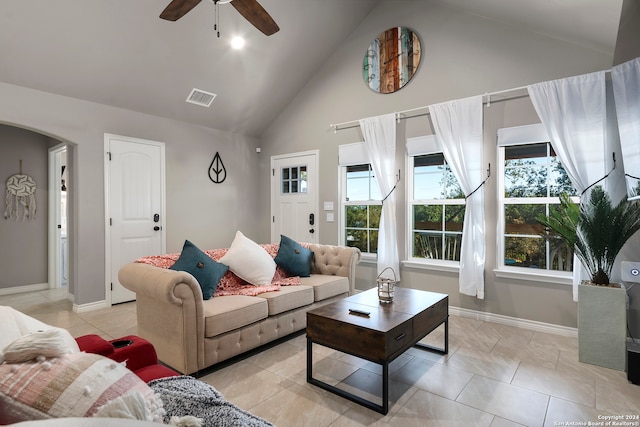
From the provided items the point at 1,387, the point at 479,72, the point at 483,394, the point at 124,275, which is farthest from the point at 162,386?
the point at 479,72

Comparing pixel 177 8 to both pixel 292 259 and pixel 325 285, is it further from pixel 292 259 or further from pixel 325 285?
pixel 325 285

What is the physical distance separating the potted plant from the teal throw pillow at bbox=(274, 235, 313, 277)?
251 cm

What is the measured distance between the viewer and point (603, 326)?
2715 mm

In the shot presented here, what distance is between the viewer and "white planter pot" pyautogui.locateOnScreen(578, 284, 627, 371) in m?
2.65

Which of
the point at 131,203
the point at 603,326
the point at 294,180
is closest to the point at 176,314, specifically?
the point at 131,203

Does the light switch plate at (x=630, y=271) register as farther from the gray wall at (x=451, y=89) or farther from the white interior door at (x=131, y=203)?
the white interior door at (x=131, y=203)

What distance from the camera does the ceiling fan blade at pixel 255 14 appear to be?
99.7 inches

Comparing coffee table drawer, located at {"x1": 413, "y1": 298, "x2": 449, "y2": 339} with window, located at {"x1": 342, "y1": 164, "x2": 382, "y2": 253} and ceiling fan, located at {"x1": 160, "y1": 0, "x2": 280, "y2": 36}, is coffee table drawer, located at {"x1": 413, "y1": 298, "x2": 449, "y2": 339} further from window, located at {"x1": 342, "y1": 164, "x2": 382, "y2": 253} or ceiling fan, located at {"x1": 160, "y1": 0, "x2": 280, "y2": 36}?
ceiling fan, located at {"x1": 160, "y1": 0, "x2": 280, "y2": 36}

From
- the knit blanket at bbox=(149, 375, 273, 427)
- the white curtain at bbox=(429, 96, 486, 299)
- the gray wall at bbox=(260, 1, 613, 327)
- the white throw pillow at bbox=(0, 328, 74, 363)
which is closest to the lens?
the white throw pillow at bbox=(0, 328, 74, 363)

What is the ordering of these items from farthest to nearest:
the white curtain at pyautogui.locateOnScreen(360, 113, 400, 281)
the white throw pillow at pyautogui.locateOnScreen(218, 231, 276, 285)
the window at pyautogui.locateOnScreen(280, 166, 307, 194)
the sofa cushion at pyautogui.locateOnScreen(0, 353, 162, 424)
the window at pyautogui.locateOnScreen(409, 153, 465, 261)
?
1. the window at pyautogui.locateOnScreen(280, 166, 307, 194)
2. the white curtain at pyautogui.locateOnScreen(360, 113, 400, 281)
3. the window at pyautogui.locateOnScreen(409, 153, 465, 261)
4. the white throw pillow at pyautogui.locateOnScreen(218, 231, 276, 285)
5. the sofa cushion at pyautogui.locateOnScreen(0, 353, 162, 424)

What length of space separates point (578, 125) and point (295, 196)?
3.68 m

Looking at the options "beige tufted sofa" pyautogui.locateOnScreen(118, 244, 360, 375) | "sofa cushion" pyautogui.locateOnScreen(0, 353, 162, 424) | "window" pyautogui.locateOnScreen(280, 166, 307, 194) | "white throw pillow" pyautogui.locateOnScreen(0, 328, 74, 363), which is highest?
"window" pyautogui.locateOnScreen(280, 166, 307, 194)

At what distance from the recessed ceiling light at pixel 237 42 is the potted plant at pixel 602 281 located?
393cm

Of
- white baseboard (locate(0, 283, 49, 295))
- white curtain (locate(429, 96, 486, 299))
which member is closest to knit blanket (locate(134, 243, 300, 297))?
white curtain (locate(429, 96, 486, 299))
